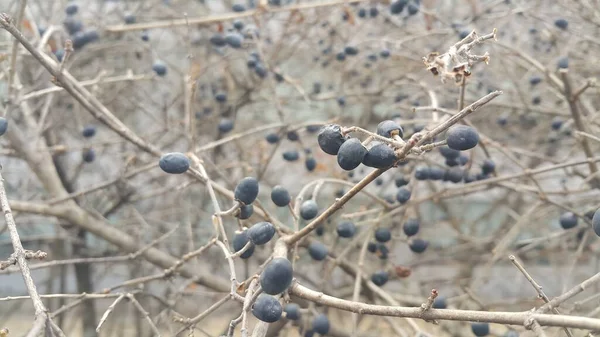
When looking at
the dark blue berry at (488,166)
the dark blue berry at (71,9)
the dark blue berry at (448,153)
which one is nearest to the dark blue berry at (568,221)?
the dark blue berry at (488,166)

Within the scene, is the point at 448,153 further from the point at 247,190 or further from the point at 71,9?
the point at 71,9

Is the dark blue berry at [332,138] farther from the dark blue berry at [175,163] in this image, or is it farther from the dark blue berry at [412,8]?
the dark blue berry at [412,8]

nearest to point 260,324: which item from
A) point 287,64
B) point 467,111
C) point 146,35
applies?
point 467,111

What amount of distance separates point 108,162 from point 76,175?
115cm

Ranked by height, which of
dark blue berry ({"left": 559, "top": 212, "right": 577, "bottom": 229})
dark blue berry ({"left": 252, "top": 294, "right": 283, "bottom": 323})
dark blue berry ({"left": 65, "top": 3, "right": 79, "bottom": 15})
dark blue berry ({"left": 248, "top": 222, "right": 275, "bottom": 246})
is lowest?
dark blue berry ({"left": 252, "top": 294, "right": 283, "bottom": 323})

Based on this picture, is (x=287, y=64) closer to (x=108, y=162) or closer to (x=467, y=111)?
(x=108, y=162)

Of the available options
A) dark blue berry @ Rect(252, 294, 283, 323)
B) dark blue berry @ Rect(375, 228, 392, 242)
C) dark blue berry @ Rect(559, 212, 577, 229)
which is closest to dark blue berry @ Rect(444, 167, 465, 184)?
dark blue berry @ Rect(375, 228, 392, 242)

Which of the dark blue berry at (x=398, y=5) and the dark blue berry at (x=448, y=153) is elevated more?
the dark blue berry at (x=398, y=5)

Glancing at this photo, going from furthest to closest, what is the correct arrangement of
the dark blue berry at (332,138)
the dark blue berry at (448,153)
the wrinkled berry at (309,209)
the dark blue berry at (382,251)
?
the dark blue berry at (382,251) → the dark blue berry at (448,153) → the wrinkled berry at (309,209) → the dark blue berry at (332,138)

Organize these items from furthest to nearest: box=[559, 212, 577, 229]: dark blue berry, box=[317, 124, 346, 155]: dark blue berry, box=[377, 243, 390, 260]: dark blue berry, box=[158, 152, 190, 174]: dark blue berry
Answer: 1. box=[377, 243, 390, 260]: dark blue berry
2. box=[559, 212, 577, 229]: dark blue berry
3. box=[158, 152, 190, 174]: dark blue berry
4. box=[317, 124, 346, 155]: dark blue berry

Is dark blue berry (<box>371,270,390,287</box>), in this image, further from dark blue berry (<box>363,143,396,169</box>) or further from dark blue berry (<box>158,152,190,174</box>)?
dark blue berry (<box>363,143,396,169</box>)

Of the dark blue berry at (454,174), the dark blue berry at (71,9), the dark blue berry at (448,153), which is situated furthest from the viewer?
the dark blue berry at (71,9)

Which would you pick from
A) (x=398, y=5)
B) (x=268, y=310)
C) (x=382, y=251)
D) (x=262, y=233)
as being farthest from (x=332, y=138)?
(x=398, y=5)

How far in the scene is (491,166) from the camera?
247 centimetres
